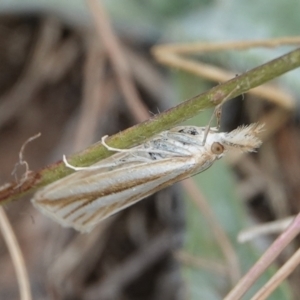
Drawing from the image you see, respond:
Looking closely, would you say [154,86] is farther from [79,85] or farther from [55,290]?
[55,290]

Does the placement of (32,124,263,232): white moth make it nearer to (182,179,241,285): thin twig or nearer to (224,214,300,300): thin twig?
(224,214,300,300): thin twig

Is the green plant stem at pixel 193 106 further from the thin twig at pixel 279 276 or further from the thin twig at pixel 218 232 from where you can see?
the thin twig at pixel 218 232

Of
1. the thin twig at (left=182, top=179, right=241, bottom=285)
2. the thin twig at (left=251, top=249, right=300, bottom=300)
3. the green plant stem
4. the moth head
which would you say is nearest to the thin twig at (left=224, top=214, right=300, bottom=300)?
the thin twig at (left=251, top=249, right=300, bottom=300)

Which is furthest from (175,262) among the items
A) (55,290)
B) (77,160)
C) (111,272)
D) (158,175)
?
(77,160)

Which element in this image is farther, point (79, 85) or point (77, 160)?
point (79, 85)

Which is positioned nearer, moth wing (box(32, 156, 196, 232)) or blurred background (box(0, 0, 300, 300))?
moth wing (box(32, 156, 196, 232))
